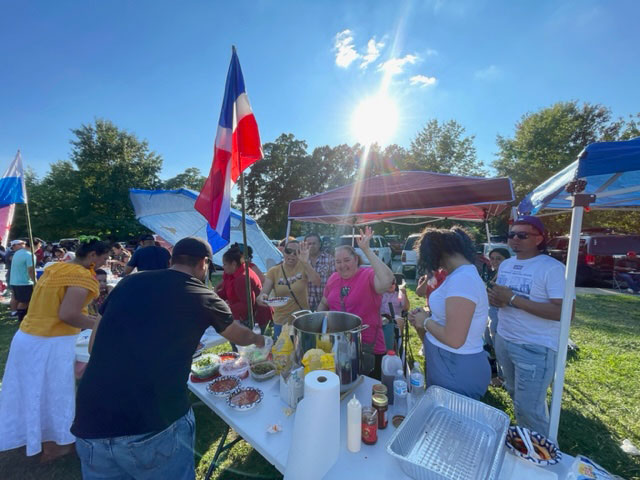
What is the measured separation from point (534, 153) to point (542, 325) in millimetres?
23357

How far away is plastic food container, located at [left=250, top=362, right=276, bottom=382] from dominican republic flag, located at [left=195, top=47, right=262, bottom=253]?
1224 millimetres

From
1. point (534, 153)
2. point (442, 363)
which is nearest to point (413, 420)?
point (442, 363)

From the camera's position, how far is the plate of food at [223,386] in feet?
6.34

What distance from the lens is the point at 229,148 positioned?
2672 millimetres

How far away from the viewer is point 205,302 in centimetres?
145

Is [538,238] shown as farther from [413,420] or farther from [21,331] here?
[21,331]

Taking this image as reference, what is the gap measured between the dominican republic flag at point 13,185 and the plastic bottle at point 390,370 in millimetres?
5650

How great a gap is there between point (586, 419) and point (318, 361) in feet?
11.8

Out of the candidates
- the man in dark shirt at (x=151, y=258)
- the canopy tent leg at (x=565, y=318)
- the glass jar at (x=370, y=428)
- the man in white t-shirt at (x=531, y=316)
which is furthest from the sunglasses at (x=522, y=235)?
the man in dark shirt at (x=151, y=258)

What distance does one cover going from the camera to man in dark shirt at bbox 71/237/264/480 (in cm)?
130

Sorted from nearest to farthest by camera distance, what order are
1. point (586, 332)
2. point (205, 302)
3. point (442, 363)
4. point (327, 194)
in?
point (205, 302), point (442, 363), point (327, 194), point (586, 332)

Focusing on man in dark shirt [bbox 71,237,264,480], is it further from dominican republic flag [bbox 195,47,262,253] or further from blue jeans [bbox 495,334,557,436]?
blue jeans [bbox 495,334,557,436]

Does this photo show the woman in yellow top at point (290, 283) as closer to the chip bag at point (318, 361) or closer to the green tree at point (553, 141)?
the chip bag at point (318, 361)

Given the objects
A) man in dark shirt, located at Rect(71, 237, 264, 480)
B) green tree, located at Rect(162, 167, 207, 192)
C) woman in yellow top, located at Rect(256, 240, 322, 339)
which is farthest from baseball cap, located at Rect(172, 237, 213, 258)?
green tree, located at Rect(162, 167, 207, 192)
